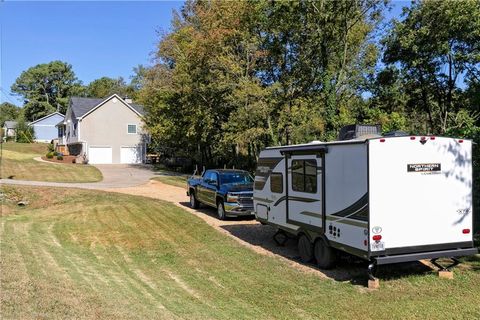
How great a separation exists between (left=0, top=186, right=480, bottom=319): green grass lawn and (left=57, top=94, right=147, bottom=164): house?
36.6 m

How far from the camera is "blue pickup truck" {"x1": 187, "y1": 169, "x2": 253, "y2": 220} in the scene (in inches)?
624

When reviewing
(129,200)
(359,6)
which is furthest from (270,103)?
(129,200)

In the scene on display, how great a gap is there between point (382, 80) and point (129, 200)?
21.3 meters

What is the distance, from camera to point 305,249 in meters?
10.3

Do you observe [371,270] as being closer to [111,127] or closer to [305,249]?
[305,249]

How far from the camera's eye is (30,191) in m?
24.6

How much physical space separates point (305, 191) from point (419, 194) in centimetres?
262

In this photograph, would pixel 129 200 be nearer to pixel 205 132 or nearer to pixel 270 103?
pixel 270 103

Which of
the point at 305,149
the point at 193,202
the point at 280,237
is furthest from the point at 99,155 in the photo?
the point at 305,149

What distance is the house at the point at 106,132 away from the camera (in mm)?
49656

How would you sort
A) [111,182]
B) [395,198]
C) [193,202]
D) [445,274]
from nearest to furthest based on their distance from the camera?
[395,198], [445,274], [193,202], [111,182]

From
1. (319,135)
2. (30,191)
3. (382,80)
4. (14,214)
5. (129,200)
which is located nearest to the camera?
(14,214)

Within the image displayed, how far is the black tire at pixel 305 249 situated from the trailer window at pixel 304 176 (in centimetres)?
117

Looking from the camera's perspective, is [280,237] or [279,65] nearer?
[280,237]
